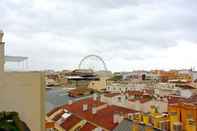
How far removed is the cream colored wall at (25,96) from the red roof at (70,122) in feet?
57.4

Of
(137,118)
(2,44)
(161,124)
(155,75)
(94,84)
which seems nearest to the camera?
(2,44)

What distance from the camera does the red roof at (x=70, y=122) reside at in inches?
1307

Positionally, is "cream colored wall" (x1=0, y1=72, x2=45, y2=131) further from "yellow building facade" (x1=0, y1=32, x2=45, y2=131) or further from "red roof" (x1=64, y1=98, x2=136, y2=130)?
"red roof" (x1=64, y1=98, x2=136, y2=130)

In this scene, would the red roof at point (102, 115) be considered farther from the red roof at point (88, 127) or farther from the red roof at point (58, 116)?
the red roof at point (58, 116)

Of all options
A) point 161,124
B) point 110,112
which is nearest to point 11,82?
point 161,124

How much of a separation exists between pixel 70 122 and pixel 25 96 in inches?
772

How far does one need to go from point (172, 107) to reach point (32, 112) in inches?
391

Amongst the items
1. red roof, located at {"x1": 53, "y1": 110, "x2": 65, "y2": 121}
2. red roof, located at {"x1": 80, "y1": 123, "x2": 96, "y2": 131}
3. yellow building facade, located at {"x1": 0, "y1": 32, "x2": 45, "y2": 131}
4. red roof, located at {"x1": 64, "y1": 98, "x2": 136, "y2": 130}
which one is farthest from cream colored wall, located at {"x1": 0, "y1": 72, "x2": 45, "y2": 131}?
red roof, located at {"x1": 53, "y1": 110, "x2": 65, "y2": 121}

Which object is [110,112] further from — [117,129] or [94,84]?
[94,84]

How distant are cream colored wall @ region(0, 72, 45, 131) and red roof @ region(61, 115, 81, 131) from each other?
57.4 feet

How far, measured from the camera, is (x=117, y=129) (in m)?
25.7

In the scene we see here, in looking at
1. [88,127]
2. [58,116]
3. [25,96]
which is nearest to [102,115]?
[88,127]

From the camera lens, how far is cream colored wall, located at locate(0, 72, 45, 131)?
49.3ft

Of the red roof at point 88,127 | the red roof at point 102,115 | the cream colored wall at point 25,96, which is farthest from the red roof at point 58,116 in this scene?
the cream colored wall at point 25,96
